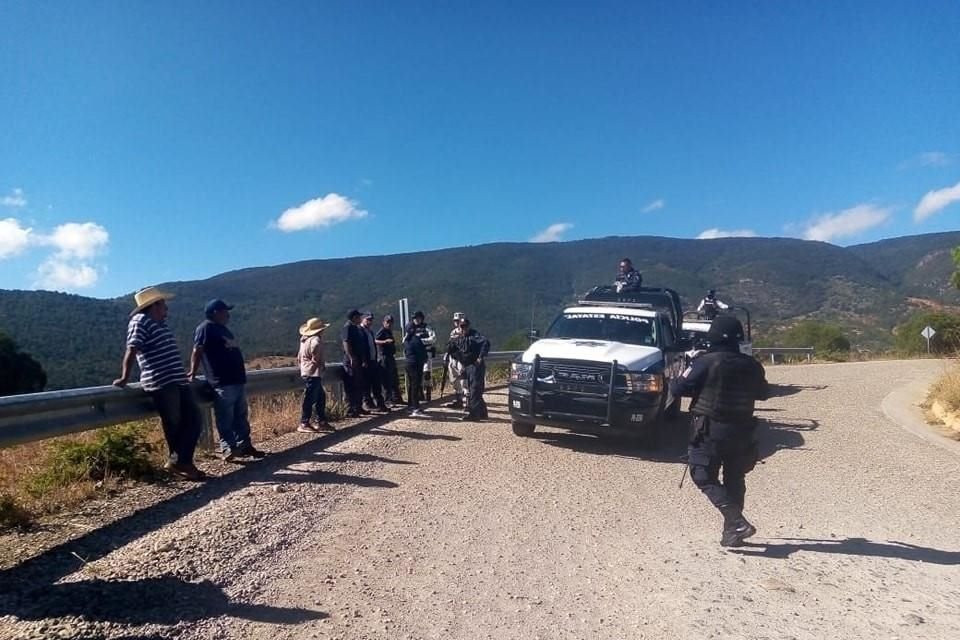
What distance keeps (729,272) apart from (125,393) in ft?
274

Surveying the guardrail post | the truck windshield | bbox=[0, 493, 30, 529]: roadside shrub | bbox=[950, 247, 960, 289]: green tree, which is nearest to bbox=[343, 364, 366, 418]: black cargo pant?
the truck windshield

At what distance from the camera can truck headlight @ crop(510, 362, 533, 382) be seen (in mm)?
9844

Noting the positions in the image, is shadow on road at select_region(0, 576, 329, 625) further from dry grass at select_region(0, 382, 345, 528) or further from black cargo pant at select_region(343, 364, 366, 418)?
black cargo pant at select_region(343, 364, 366, 418)

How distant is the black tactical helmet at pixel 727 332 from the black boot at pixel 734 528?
126 centimetres

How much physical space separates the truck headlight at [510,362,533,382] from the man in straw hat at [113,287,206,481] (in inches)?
170

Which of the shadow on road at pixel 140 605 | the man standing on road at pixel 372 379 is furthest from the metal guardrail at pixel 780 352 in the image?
the shadow on road at pixel 140 605

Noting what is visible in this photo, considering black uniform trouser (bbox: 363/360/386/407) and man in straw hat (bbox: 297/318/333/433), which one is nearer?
man in straw hat (bbox: 297/318/333/433)

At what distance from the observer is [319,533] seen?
5.56 metres

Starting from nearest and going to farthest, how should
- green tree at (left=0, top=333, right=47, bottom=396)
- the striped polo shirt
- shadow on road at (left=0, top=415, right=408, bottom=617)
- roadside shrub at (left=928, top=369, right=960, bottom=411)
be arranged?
shadow on road at (left=0, top=415, right=408, bottom=617) < the striped polo shirt < roadside shrub at (left=928, top=369, right=960, bottom=411) < green tree at (left=0, top=333, right=47, bottom=396)

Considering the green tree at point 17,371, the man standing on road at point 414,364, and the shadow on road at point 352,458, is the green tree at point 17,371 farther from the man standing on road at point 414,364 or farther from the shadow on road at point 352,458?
the shadow on road at point 352,458

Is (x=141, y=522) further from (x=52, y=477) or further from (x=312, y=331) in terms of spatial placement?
(x=312, y=331)

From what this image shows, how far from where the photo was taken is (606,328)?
11211mm

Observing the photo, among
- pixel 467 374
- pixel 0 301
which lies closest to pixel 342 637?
pixel 467 374

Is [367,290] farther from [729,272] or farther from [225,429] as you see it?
[225,429]
